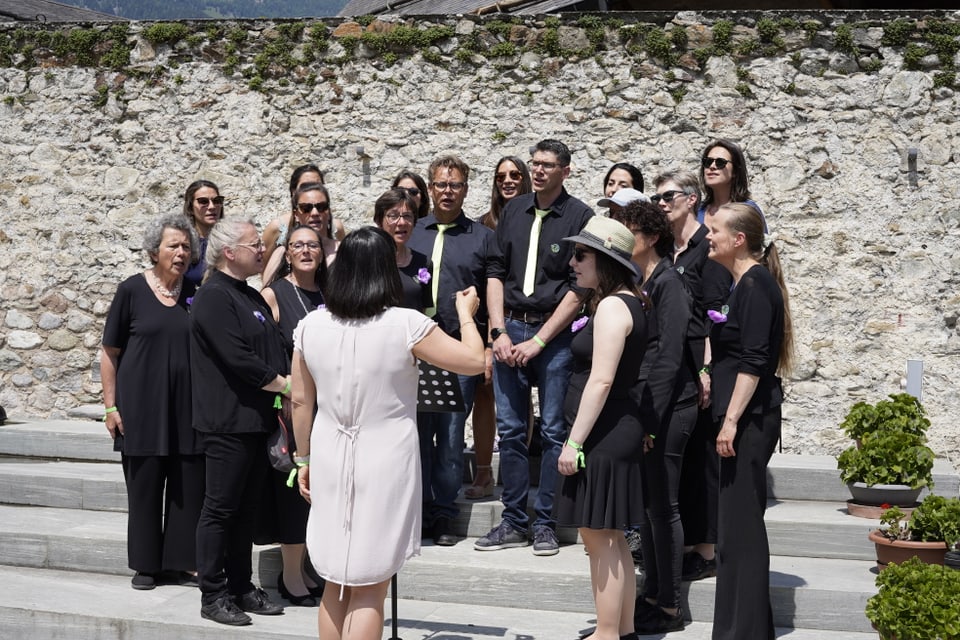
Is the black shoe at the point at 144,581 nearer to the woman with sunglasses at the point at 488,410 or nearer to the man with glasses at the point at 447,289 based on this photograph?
the man with glasses at the point at 447,289

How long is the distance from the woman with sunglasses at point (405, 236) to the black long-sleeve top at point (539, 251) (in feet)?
1.10

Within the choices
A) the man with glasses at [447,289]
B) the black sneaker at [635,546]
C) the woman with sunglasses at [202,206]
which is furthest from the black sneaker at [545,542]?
the woman with sunglasses at [202,206]

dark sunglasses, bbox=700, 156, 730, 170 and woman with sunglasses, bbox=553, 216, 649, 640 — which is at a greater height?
dark sunglasses, bbox=700, 156, 730, 170

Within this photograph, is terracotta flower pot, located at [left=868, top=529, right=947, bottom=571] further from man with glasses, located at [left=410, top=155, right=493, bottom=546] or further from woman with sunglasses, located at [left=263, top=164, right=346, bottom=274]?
woman with sunglasses, located at [left=263, top=164, right=346, bottom=274]

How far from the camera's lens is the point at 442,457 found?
521 cm

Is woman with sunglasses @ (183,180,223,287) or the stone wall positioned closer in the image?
woman with sunglasses @ (183,180,223,287)

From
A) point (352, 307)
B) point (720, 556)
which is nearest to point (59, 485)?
point (352, 307)

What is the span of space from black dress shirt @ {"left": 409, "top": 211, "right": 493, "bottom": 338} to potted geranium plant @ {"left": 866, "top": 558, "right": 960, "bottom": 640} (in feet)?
7.74

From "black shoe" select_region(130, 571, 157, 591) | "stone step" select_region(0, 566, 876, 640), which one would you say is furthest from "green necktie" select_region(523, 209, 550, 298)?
"black shoe" select_region(130, 571, 157, 591)

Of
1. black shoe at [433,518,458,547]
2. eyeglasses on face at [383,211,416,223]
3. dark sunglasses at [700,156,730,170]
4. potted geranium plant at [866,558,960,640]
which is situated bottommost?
black shoe at [433,518,458,547]

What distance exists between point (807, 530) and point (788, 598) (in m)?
0.72

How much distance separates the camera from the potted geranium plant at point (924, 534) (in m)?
4.50

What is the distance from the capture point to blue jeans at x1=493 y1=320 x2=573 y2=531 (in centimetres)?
486

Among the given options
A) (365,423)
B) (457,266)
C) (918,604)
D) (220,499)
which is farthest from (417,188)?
(918,604)
